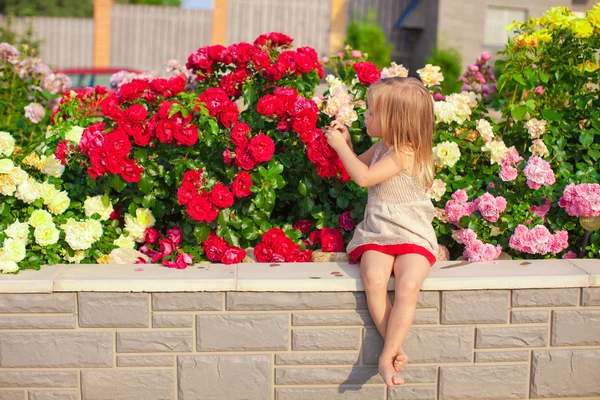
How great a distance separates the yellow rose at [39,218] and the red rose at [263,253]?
78 centimetres

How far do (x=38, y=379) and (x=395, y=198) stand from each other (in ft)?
4.56

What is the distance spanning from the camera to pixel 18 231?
2551 millimetres

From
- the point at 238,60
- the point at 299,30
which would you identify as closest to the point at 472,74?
the point at 238,60

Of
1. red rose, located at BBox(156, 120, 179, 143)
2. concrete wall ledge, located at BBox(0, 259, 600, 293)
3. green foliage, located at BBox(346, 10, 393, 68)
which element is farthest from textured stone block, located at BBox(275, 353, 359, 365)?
green foliage, located at BBox(346, 10, 393, 68)

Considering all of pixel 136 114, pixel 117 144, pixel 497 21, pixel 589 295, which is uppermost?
pixel 497 21

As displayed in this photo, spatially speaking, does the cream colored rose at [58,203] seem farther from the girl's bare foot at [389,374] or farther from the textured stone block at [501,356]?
the textured stone block at [501,356]

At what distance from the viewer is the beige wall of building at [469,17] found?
13648 mm

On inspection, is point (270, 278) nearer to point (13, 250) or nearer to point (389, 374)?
point (389, 374)

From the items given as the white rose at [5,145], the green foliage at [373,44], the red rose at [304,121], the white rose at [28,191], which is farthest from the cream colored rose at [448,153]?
the green foliage at [373,44]

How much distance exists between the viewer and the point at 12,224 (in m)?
2.61

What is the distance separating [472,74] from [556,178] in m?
0.81

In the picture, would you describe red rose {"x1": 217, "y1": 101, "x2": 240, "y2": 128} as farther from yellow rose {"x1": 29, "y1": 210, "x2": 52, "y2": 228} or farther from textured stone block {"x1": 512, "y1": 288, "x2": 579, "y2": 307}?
textured stone block {"x1": 512, "y1": 288, "x2": 579, "y2": 307}

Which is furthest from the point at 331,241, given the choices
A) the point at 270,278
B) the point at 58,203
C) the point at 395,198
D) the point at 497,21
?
the point at 497,21

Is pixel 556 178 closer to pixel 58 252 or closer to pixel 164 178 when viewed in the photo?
pixel 164 178
